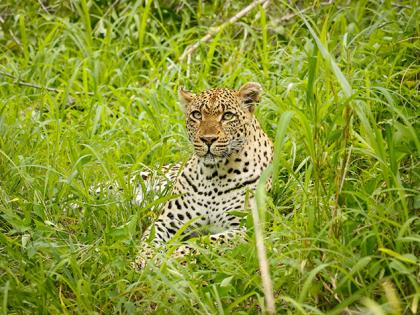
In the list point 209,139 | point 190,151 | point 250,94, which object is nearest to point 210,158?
point 209,139

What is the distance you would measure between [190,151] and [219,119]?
0.88 metres

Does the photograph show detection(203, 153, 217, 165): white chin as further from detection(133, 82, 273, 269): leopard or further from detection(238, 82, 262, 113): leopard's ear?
detection(238, 82, 262, 113): leopard's ear

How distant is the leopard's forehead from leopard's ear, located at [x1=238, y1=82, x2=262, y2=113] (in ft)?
0.19

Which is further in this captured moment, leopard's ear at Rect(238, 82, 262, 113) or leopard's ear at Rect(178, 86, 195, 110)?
leopard's ear at Rect(178, 86, 195, 110)

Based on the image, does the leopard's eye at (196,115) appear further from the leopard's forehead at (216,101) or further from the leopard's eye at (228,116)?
the leopard's eye at (228,116)

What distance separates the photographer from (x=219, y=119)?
257 inches

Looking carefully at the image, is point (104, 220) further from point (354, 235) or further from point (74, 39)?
point (74, 39)

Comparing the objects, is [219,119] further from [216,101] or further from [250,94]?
[250,94]

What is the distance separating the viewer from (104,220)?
613cm

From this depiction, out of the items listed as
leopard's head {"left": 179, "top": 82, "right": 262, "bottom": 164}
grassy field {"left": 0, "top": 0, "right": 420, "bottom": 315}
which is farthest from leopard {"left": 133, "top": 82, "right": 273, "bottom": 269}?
grassy field {"left": 0, "top": 0, "right": 420, "bottom": 315}

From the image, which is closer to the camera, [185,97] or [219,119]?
[219,119]

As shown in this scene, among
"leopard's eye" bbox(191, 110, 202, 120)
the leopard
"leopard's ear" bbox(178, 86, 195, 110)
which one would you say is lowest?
the leopard

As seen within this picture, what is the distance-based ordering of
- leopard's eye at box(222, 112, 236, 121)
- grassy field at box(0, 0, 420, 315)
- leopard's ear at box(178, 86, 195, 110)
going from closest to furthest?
grassy field at box(0, 0, 420, 315)
leopard's eye at box(222, 112, 236, 121)
leopard's ear at box(178, 86, 195, 110)

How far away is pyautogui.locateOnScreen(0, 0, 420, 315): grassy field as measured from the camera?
4.62 m
